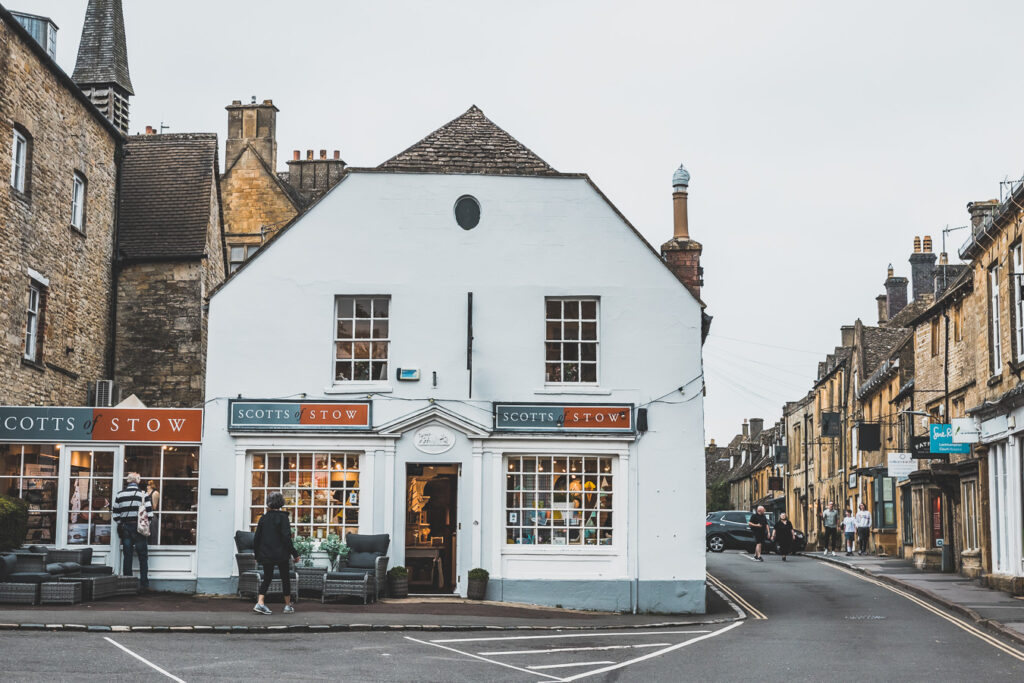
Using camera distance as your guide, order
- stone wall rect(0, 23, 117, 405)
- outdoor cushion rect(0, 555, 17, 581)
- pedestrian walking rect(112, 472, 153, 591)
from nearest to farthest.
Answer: outdoor cushion rect(0, 555, 17, 581), pedestrian walking rect(112, 472, 153, 591), stone wall rect(0, 23, 117, 405)

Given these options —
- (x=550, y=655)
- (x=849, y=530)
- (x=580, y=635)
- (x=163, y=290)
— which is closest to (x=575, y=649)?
(x=550, y=655)

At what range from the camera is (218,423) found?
20.7 m

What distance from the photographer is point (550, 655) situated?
13664 mm

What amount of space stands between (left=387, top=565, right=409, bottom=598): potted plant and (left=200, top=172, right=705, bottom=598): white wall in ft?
4.91

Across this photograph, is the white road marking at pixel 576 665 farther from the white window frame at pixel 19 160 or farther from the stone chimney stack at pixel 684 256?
the white window frame at pixel 19 160

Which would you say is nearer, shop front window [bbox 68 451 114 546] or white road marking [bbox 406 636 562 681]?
white road marking [bbox 406 636 562 681]

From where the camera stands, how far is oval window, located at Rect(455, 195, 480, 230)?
21.3 metres

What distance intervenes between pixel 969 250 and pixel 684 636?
14.8 m

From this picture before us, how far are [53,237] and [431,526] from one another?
33.9 feet

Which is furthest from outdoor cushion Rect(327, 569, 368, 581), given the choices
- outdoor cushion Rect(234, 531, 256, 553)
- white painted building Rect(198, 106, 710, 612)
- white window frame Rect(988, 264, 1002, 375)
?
white window frame Rect(988, 264, 1002, 375)

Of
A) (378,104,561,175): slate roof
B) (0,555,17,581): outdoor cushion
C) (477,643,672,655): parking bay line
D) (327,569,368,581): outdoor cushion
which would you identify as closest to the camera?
(477,643,672,655): parking bay line

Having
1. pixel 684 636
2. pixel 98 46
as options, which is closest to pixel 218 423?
pixel 684 636

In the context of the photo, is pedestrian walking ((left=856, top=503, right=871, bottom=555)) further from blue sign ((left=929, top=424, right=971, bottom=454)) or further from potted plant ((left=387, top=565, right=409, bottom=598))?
potted plant ((left=387, top=565, right=409, bottom=598))

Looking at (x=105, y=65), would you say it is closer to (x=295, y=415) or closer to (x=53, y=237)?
(x=53, y=237)
